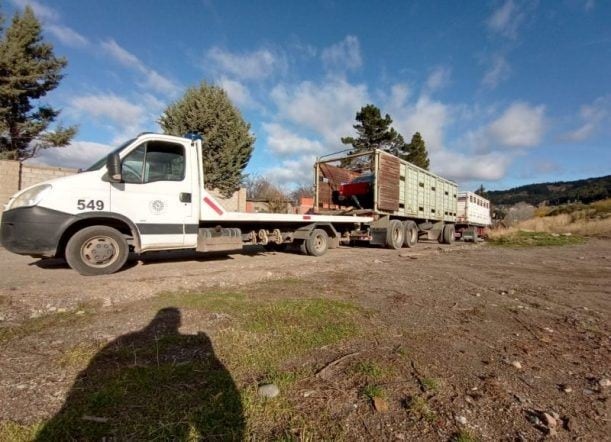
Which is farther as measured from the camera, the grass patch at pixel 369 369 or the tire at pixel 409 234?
the tire at pixel 409 234

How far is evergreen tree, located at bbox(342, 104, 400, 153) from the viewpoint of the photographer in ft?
108

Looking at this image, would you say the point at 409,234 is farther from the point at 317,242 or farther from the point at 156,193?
the point at 156,193

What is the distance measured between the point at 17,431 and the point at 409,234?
12378mm

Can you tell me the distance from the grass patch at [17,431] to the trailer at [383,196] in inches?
381

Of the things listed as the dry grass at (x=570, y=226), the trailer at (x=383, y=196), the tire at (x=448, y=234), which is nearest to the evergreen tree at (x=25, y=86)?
the trailer at (x=383, y=196)

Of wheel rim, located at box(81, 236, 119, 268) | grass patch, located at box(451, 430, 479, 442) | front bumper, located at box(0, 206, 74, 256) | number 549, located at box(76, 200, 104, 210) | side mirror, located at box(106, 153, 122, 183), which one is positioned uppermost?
side mirror, located at box(106, 153, 122, 183)

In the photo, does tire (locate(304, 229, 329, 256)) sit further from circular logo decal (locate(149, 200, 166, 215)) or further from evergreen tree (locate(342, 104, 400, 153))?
evergreen tree (locate(342, 104, 400, 153))

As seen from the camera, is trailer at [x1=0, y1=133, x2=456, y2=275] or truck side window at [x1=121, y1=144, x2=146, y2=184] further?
truck side window at [x1=121, y1=144, x2=146, y2=184]

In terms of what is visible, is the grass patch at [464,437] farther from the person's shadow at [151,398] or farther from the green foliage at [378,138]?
the green foliage at [378,138]

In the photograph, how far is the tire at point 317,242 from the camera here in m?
9.09

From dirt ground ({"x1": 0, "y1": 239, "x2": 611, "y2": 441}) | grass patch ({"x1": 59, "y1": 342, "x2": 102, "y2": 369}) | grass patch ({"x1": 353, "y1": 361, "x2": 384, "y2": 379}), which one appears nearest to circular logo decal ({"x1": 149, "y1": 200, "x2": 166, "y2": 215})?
dirt ground ({"x1": 0, "y1": 239, "x2": 611, "y2": 441})

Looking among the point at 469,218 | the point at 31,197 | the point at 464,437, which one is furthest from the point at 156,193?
the point at 469,218

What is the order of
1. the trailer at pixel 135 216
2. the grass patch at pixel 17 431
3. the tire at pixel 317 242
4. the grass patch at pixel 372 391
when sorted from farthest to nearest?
1. the tire at pixel 317 242
2. the trailer at pixel 135 216
3. the grass patch at pixel 372 391
4. the grass patch at pixel 17 431

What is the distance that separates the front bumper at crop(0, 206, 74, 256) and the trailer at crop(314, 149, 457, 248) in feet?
25.7
